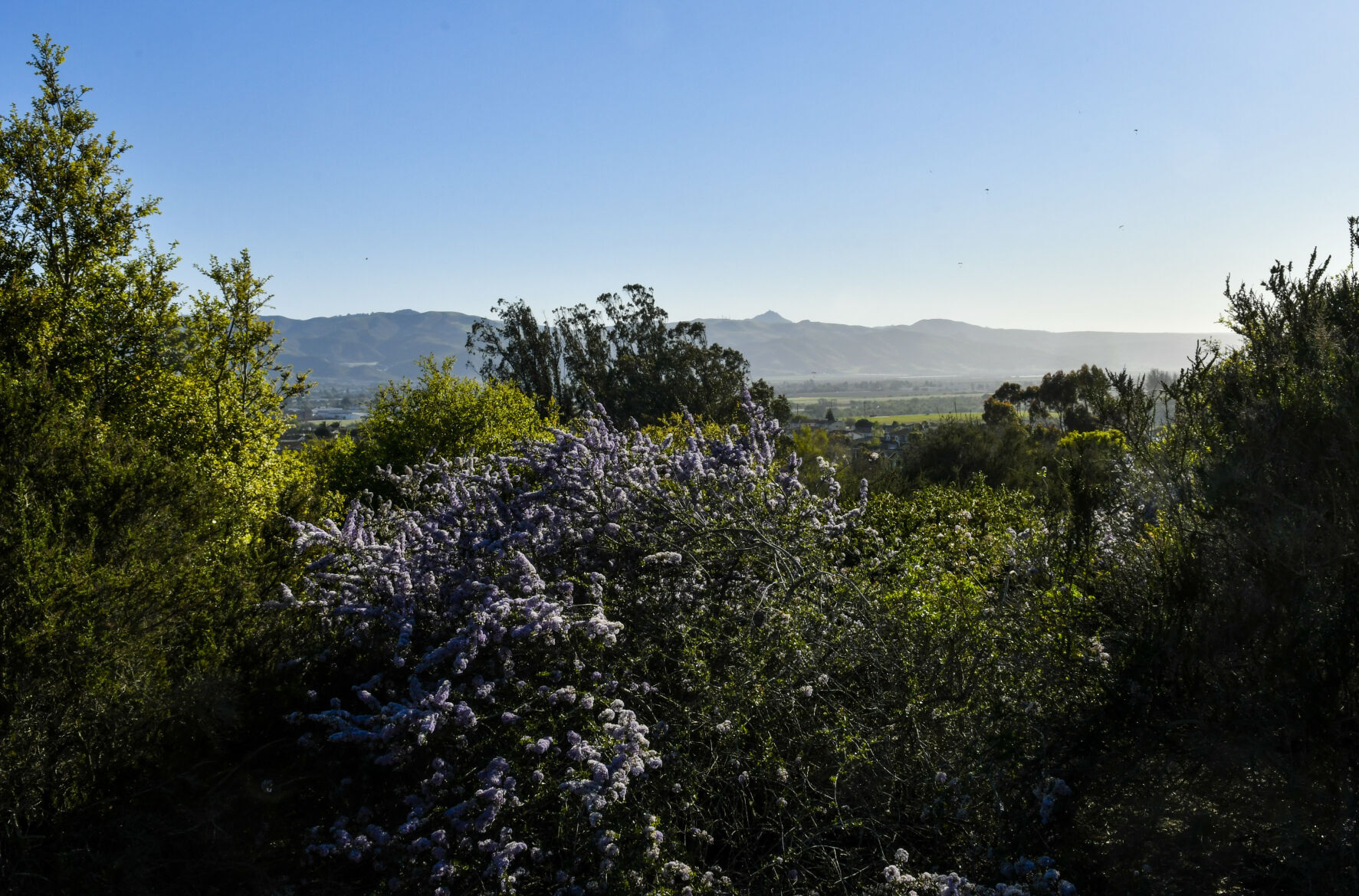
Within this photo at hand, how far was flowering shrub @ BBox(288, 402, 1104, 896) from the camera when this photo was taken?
3.29 m

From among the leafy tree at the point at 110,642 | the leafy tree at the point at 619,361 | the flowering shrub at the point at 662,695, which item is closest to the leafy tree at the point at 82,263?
the leafy tree at the point at 110,642

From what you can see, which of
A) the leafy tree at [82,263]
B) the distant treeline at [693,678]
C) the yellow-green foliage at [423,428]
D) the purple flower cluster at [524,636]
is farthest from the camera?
the yellow-green foliage at [423,428]

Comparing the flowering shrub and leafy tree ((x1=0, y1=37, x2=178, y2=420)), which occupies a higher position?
leafy tree ((x1=0, y1=37, x2=178, y2=420))

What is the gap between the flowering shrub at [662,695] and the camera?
3289 millimetres

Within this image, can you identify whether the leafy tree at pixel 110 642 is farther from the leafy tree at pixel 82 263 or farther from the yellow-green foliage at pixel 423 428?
the yellow-green foliage at pixel 423 428

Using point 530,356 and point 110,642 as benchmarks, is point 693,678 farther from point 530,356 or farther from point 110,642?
point 530,356

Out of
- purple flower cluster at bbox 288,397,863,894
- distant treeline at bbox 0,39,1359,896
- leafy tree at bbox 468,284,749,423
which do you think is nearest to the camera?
distant treeline at bbox 0,39,1359,896

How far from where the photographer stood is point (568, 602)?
3.79 metres

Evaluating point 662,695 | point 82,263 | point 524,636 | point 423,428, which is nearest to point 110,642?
point 524,636

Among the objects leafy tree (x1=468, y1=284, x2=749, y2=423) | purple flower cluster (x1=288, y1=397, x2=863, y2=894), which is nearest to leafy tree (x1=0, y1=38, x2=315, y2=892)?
purple flower cluster (x1=288, y1=397, x2=863, y2=894)

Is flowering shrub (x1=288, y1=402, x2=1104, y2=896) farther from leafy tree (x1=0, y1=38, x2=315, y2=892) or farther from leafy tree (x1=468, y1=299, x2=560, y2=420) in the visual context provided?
leafy tree (x1=468, y1=299, x2=560, y2=420)

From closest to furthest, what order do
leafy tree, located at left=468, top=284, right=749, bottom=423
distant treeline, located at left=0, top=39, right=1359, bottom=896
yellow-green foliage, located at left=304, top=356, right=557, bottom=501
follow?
distant treeline, located at left=0, top=39, right=1359, bottom=896
yellow-green foliage, located at left=304, top=356, right=557, bottom=501
leafy tree, located at left=468, top=284, right=749, bottom=423

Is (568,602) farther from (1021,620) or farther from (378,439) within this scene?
(378,439)

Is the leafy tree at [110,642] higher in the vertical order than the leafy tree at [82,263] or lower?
lower
